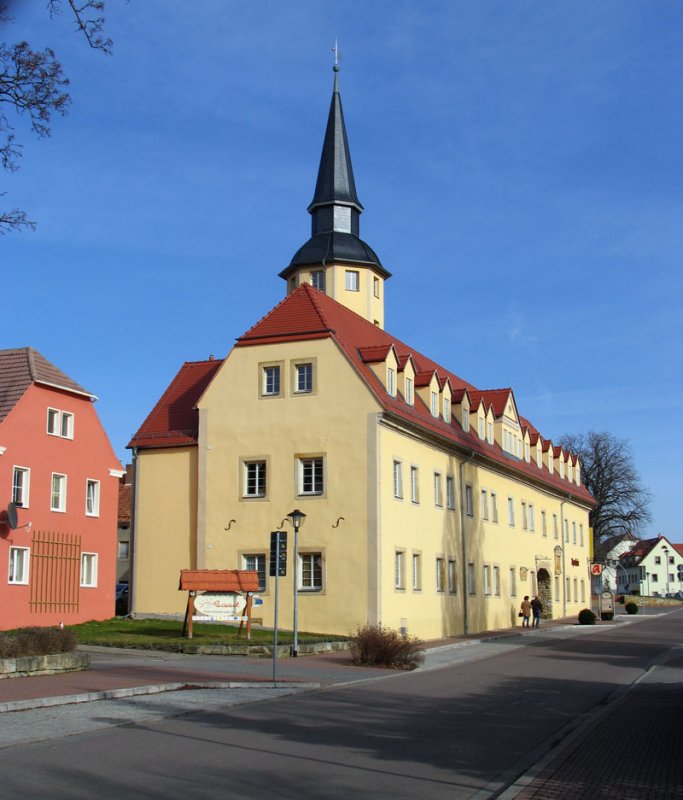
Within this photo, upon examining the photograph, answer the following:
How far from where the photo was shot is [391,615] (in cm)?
3194

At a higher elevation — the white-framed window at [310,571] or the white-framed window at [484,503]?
the white-framed window at [484,503]

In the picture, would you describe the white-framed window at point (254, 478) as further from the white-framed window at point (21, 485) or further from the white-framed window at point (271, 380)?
the white-framed window at point (21, 485)

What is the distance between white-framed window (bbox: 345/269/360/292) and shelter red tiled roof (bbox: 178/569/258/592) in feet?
77.5

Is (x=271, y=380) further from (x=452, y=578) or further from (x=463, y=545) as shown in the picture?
(x=463, y=545)

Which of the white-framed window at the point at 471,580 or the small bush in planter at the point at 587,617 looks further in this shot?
the small bush in planter at the point at 587,617

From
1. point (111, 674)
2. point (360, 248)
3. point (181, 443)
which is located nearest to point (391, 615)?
point (181, 443)

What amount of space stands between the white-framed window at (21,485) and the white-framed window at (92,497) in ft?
11.0

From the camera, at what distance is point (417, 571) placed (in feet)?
114

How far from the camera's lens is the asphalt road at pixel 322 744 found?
9078 millimetres

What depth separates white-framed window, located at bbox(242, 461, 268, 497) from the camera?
33.7 meters

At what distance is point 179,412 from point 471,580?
42.8 ft

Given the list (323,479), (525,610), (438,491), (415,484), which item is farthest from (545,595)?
(323,479)

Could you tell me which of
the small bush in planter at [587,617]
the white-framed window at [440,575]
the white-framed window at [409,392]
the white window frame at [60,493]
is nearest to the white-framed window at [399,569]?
the white-framed window at [440,575]

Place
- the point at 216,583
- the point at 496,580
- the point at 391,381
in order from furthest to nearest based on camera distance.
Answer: the point at 496,580 → the point at 391,381 → the point at 216,583
